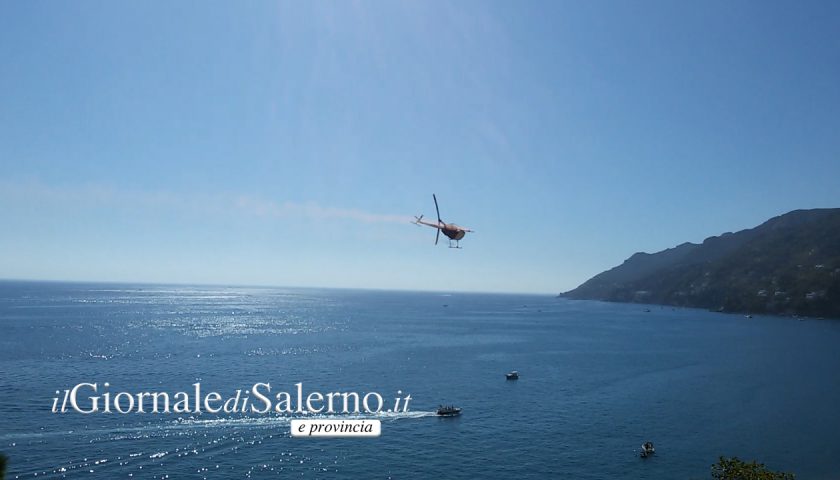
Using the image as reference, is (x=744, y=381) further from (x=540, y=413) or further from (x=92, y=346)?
(x=92, y=346)

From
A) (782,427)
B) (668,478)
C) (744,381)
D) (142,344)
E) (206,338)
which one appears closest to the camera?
(668,478)

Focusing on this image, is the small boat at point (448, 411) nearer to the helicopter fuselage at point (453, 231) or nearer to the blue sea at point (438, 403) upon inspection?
the blue sea at point (438, 403)

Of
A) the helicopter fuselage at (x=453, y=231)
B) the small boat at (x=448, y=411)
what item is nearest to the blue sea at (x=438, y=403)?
the small boat at (x=448, y=411)

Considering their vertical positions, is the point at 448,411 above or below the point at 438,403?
above

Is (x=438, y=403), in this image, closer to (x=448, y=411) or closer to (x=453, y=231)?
(x=448, y=411)

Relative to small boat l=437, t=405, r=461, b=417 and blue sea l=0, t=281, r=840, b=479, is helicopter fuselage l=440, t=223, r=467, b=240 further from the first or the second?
small boat l=437, t=405, r=461, b=417

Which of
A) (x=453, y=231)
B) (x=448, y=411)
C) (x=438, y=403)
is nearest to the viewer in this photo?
(x=453, y=231)

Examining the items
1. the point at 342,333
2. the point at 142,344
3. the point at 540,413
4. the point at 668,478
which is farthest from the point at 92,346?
the point at 668,478

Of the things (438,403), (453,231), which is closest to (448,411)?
(438,403)
